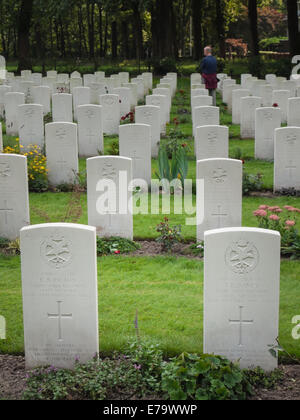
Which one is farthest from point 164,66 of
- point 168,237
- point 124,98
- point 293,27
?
point 168,237

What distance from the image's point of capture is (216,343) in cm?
568

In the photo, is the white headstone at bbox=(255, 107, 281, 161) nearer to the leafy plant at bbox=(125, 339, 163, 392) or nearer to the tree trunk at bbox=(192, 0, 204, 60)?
the leafy plant at bbox=(125, 339, 163, 392)

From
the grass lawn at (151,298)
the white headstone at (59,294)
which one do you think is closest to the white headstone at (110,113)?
the grass lawn at (151,298)

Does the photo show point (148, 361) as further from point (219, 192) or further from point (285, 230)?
point (285, 230)

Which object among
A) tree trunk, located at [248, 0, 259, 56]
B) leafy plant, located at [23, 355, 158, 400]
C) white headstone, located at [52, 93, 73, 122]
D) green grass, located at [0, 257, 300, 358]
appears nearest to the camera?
leafy plant, located at [23, 355, 158, 400]

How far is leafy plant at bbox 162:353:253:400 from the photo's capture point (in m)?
5.04

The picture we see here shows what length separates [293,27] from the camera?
89.4 feet

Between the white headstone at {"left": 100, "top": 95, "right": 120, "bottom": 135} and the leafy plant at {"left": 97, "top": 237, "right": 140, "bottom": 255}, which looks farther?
the white headstone at {"left": 100, "top": 95, "right": 120, "bottom": 135}

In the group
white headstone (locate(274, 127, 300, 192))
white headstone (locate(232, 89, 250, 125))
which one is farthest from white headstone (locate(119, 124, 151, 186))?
white headstone (locate(232, 89, 250, 125))

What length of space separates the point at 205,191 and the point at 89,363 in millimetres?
3453

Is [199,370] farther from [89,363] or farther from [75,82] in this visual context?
[75,82]

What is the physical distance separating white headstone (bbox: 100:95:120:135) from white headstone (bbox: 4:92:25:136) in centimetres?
201
